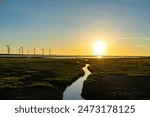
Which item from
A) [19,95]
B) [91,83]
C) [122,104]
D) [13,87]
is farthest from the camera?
[91,83]

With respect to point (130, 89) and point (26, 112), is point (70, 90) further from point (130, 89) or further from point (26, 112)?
point (26, 112)

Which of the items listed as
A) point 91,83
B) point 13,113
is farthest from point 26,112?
point 91,83

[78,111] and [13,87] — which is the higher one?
[13,87]

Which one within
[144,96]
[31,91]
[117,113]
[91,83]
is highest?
[91,83]

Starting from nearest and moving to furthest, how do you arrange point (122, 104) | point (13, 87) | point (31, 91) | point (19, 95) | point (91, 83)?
point (122, 104), point (19, 95), point (31, 91), point (13, 87), point (91, 83)

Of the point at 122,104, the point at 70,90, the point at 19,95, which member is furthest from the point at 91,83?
the point at 122,104

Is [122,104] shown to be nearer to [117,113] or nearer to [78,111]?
[117,113]

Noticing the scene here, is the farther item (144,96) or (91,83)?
(91,83)

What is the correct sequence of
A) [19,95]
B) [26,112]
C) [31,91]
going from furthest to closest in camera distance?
1. [31,91]
2. [19,95]
3. [26,112]

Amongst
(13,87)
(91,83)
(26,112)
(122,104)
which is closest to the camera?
(26,112)
